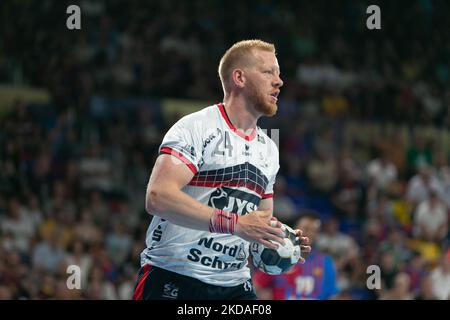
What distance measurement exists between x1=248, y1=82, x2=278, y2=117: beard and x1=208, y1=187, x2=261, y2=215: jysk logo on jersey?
0.56 metres

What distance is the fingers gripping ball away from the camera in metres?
5.44

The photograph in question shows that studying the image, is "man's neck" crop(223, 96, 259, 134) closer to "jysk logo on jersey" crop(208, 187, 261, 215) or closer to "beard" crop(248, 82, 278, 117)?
"beard" crop(248, 82, 278, 117)

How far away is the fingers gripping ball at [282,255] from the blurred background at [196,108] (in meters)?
5.53

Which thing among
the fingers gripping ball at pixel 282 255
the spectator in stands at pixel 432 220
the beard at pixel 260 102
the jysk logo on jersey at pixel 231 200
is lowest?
the spectator in stands at pixel 432 220

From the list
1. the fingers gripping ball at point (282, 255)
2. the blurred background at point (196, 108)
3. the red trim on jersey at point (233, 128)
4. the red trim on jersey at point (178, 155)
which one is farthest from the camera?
the blurred background at point (196, 108)

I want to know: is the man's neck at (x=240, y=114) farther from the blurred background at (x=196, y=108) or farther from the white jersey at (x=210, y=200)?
the blurred background at (x=196, y=108)

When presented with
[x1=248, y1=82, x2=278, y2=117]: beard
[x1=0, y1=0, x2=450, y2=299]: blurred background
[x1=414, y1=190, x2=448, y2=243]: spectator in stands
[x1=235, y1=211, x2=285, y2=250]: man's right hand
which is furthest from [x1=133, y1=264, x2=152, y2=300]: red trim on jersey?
[x1=414, y1=190, x2=448, y2=243]: spectator in stands

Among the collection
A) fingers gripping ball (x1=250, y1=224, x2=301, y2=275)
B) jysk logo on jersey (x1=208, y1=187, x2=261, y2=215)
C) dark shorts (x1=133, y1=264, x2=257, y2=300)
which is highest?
jysk logo on jersey (x1=208, y1=187, x2=261, y2=215)

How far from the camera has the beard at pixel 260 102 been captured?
554 centimetres

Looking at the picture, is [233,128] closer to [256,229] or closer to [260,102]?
[260,102]

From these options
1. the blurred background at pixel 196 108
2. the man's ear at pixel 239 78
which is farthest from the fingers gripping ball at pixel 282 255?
the blurred background at pixel 196 108

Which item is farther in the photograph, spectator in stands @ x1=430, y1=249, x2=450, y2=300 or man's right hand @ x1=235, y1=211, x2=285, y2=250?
spectator in stands @ x1=430, y1=249, x2=450, y2=300

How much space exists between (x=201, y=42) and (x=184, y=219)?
12602 mm
